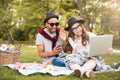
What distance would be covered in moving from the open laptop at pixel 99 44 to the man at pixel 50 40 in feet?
3.76

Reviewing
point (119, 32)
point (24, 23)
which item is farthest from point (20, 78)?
point (24, 23)

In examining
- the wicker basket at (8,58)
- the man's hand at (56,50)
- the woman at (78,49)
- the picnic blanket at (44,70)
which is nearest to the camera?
the picnic blanket at (44,70)

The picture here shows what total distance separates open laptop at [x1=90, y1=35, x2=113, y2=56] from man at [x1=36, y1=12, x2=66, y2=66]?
1.15 metres

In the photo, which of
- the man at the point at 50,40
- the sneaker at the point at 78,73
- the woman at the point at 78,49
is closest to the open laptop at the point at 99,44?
the woman at the point at 78,49

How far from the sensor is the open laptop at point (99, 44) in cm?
628

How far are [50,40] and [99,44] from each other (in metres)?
1.55

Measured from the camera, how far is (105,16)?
2917 centimetres

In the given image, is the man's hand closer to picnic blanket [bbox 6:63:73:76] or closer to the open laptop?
picnic blanket [bbox 6:63:73:76]

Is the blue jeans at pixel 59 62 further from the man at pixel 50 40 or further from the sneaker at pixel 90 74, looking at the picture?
the sneaker at pixel 90 74

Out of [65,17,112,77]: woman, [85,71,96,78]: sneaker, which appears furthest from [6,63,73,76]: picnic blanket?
[85,71,96,78]: sneaker

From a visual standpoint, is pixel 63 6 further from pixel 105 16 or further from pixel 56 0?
pixel 105 16

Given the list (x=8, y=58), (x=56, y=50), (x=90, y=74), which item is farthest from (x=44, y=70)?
(x=8, y=58)

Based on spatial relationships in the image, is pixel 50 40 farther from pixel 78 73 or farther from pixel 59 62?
pixel 78 73

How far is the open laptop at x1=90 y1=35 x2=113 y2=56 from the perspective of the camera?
20.6 ft
